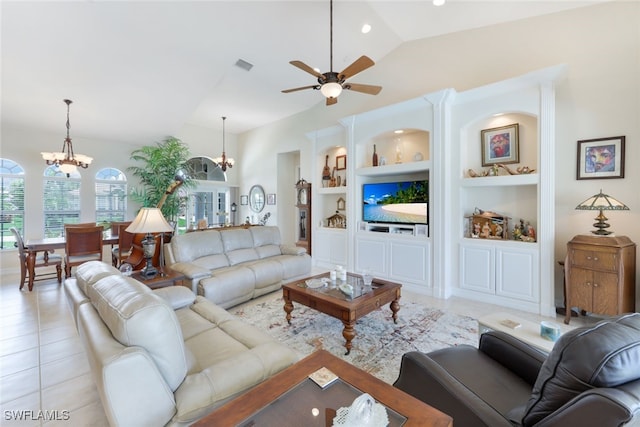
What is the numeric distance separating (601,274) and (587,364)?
2.99 m

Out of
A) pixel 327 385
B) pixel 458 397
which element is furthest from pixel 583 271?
pixel 327 385

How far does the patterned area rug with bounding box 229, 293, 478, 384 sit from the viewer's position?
2.49m

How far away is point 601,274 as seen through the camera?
9.59 ft

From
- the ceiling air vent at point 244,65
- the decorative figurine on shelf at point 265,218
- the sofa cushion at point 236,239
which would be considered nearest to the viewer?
the sofa cushion at point 236,239

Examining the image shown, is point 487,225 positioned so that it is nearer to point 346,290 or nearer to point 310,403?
point 346,290

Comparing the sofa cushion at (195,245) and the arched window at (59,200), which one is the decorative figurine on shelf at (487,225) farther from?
the arched window at (59,200)

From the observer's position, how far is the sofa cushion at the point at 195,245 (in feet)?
12.1

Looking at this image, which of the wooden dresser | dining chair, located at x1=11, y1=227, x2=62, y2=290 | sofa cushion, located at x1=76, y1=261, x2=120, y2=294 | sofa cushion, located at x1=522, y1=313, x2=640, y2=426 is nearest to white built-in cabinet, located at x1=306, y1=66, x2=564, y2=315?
the wooden dresser

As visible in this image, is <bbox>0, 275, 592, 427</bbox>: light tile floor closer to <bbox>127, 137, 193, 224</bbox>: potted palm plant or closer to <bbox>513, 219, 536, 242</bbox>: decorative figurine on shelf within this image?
<bbox>513, 219, 536, 242</bbox>: decorative figurine on shelf

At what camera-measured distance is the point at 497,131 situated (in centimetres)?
401

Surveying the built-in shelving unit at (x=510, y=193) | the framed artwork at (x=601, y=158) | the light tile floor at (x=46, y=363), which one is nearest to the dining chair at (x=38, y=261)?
the light tile floor at (x=46, y=363)

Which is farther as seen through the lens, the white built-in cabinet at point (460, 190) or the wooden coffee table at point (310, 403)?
the white built-in cabinet at point (460, 190)

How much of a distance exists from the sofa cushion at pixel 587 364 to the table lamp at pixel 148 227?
10.1 ft

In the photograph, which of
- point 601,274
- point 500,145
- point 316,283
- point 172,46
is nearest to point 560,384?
point 316,283
